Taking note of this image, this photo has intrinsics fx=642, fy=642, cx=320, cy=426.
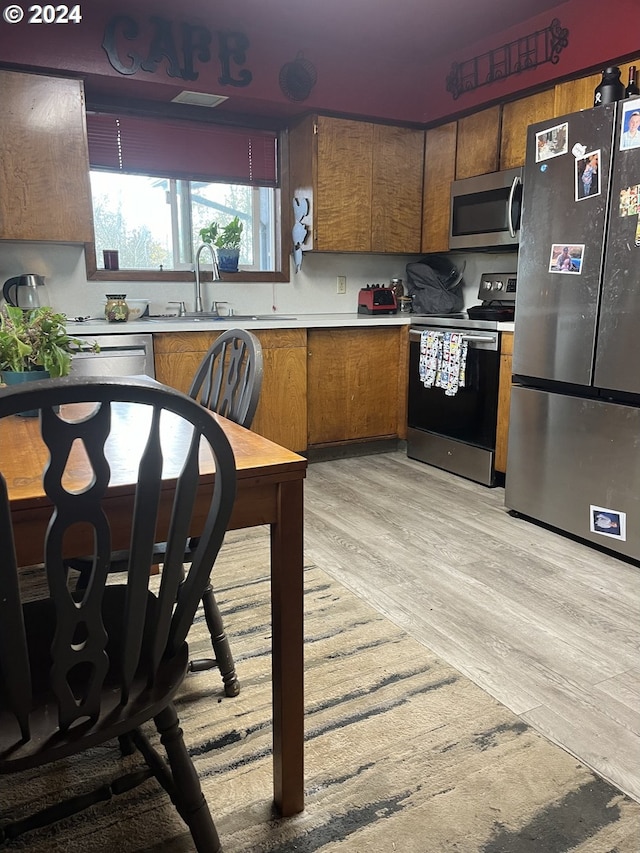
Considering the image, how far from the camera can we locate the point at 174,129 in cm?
384

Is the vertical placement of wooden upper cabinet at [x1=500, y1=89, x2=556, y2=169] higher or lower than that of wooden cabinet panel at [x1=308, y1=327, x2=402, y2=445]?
higher

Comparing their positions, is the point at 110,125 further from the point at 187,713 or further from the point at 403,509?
the point at 187,713

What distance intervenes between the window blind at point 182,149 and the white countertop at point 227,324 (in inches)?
36.8

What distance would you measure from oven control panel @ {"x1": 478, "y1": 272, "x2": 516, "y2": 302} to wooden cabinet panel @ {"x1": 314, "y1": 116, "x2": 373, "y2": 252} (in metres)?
0.81

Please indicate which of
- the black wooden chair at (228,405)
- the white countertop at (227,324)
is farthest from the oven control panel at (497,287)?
the black wooden chair at (228,405)

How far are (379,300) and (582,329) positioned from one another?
183 centimetres

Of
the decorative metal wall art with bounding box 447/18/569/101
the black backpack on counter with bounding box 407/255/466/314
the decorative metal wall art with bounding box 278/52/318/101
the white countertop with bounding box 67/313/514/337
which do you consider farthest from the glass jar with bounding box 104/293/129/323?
the decorative metal wall art with bounding box 447/18/569/101

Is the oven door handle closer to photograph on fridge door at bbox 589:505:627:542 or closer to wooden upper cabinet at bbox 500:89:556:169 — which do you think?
wooden upper cabinet at bbox 500:89:556:169

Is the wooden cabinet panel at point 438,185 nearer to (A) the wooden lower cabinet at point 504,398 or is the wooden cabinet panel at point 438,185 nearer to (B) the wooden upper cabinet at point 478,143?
(B) the wooden upper cabinet at point 478,143

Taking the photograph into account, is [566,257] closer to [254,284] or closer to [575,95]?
[575,95]

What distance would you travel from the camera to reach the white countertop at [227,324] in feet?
10.5

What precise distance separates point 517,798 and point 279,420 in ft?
8.58

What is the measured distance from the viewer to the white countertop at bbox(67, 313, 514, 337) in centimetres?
321

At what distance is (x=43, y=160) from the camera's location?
316 centimetres
